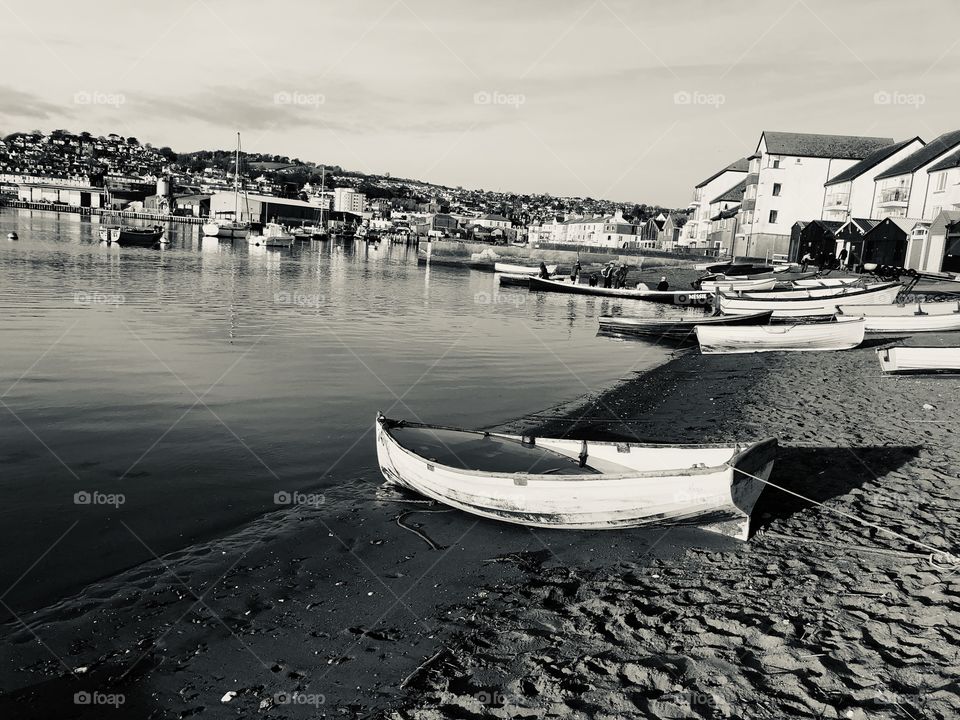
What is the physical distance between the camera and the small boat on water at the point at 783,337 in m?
24.3

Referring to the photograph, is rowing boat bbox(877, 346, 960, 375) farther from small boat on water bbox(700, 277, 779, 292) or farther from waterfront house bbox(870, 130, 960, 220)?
waterfront house bbox(870, 130, 960, 220)

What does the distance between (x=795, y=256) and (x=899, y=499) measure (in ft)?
233

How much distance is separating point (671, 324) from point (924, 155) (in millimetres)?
48502

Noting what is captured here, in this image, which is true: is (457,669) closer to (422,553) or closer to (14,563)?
(422,553)

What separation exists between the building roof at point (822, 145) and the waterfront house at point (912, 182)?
13.5 metres

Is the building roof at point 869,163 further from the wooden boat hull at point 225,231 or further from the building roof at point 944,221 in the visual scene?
the wooden boat hull at point 225,231

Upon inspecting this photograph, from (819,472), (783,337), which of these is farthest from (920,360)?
(819,472)

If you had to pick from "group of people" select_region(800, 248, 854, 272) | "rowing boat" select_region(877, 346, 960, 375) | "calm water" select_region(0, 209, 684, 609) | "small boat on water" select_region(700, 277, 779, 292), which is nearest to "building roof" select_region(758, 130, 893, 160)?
"group of people" select_region(800, 248, 854, 272)

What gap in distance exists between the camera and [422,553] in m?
9.66

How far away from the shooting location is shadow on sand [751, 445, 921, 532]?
34.1ft

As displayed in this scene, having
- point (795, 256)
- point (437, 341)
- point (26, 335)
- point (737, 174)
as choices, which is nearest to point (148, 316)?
point (26, 335)

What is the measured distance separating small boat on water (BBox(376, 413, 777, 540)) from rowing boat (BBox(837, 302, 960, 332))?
65.4 ft

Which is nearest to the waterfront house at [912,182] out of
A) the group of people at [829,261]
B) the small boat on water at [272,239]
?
the group of people at [829,261]

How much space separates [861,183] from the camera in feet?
241
